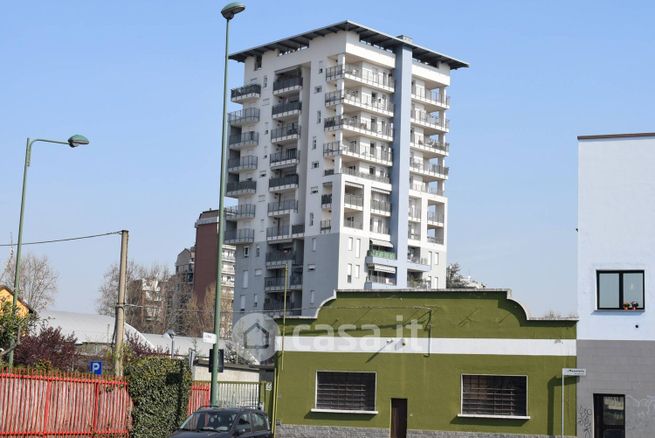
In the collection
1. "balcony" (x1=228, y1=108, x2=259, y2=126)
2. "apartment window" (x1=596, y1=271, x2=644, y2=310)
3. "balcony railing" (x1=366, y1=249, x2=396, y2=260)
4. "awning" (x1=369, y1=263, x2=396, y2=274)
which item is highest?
"balcony" (x1=228, y1=108, x2=259, y2=126)

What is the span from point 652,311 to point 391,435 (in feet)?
33.5

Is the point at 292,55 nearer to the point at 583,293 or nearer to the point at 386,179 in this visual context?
the point at 386,179

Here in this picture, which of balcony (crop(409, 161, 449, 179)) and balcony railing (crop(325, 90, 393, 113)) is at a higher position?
balcony railing (crop(325, 90, 393, 113))

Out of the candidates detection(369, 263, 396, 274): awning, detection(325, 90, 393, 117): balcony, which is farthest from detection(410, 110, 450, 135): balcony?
detection(369, 263, 396, 274): awning

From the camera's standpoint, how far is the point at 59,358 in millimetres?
47938

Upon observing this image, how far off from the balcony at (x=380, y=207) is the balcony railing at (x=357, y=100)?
30.6 feet

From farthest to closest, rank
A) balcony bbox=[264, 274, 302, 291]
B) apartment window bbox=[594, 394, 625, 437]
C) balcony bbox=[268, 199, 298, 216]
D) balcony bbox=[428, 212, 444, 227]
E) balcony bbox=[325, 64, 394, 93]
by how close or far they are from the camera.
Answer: balcony bbox=[428, 212, 444, 227] → balcony bbox=[268, 199, 298, 216] → balcony bbox=[264, 274, 302, 291] → balcony bbox=[325, 64, 394, 93] → apartment window bbox=[594, 394, 625, 437]

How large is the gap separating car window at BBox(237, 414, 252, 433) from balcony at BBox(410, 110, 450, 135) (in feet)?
258

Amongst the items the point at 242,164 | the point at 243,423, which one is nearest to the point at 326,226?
the point at 242,164

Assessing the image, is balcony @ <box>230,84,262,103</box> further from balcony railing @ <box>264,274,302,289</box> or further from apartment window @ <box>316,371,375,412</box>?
apartment window @ <box>316,371,375,412</box>

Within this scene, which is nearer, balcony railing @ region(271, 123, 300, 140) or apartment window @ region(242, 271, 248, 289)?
balcony railing @ region(271, 123, 300, 140)

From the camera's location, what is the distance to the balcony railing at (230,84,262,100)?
339 ft

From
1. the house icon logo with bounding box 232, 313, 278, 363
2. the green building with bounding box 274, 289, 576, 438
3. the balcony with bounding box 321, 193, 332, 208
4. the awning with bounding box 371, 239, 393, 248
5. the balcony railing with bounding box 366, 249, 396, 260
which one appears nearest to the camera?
the green building with bounding box 274, 289, 576, 438

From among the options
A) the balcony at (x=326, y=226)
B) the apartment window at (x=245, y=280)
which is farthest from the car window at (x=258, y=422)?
the apartment window at (x=245, y=280)
